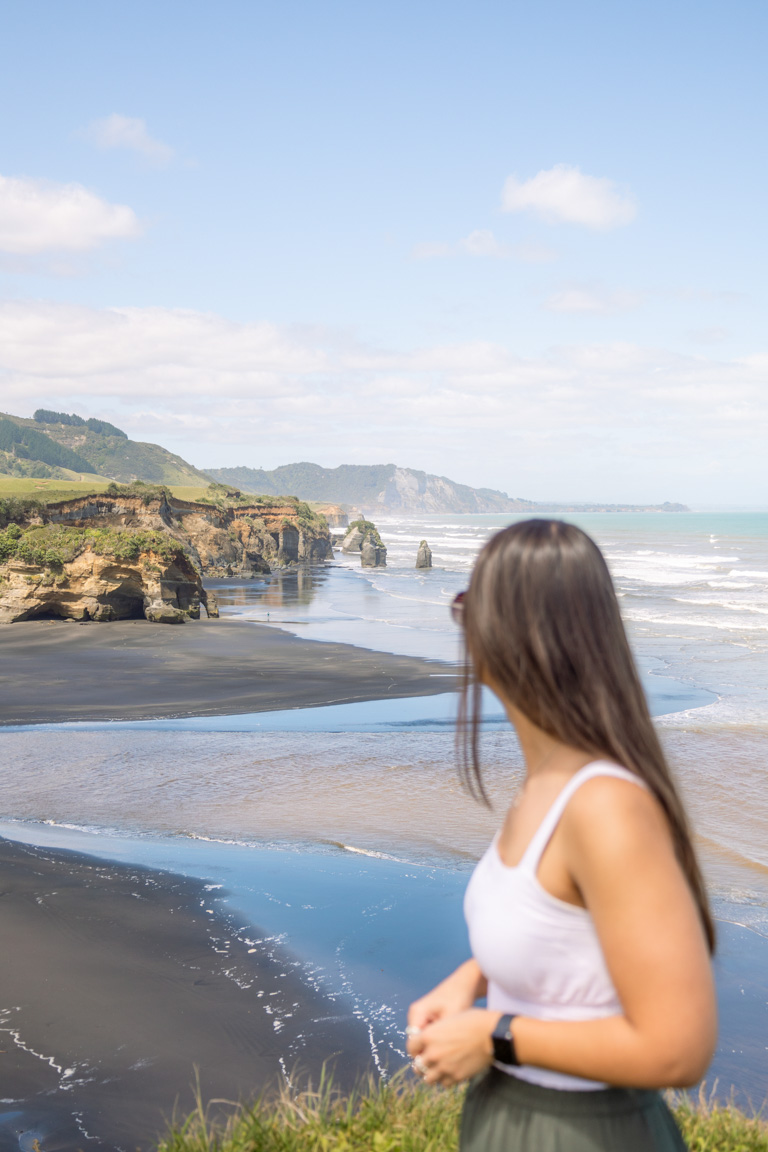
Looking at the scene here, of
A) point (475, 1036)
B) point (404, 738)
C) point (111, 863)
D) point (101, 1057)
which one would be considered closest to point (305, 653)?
point (404, 738)

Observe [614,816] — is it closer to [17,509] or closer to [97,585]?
[97,585]

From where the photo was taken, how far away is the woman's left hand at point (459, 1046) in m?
1.60

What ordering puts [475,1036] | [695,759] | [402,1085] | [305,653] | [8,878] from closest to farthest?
[475,1036] → [402,1085] → [8,878] → [695,759] → [305,653]

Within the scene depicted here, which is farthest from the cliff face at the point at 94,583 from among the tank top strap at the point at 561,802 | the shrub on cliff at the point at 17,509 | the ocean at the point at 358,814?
the tank top strap at the point at 561,802

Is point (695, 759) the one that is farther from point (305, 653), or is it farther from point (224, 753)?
point (305, 653)

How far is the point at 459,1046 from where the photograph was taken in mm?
1617

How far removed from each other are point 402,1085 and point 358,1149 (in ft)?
2.67

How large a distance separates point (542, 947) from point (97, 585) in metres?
33.8

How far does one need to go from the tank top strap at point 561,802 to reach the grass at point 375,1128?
2.63 meters

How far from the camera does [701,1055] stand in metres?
1.45

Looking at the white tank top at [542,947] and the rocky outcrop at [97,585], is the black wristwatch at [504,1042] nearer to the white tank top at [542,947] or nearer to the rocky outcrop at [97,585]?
the white tank top at [542,947]

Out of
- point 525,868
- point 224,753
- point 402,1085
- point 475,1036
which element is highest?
point 525,868

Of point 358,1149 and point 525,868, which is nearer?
point 525,868

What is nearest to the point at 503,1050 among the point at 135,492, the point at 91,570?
the point at 91,570
